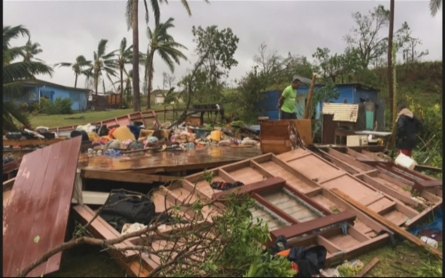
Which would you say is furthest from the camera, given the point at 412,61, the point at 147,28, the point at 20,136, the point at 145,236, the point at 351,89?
the point at 147,28

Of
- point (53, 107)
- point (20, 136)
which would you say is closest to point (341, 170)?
point (20, 136)

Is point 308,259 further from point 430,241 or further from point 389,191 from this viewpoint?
point 389,191

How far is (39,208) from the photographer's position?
3.89 metres

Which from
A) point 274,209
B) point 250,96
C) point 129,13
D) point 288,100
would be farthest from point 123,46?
point 274,209

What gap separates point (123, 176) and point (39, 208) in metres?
1.36

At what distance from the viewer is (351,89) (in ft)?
51.0

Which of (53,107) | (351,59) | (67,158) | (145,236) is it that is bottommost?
(145,236)

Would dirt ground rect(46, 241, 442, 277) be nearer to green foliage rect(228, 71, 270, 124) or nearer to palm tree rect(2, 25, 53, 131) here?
palm tree rect(2, 25, 53, 131)

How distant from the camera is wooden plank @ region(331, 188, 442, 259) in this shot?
407cm

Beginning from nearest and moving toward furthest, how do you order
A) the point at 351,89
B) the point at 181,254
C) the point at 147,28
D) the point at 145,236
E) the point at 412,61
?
the point at 181,254 → the point at 145,236 → the point at 351,89 → the point at 412,61 → the point at 147,28

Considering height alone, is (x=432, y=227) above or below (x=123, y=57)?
below

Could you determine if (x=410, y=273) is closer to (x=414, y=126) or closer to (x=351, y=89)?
(x=414, y=126)

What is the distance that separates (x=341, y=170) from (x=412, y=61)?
20087 millimetres

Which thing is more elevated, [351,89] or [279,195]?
[351,89]
